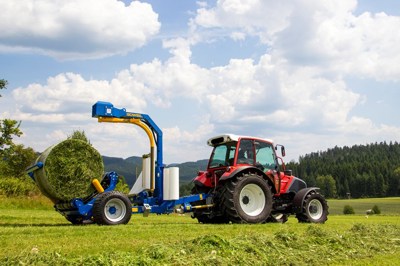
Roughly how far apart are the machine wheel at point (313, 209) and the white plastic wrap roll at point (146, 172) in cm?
423

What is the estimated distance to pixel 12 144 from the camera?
41719 mm

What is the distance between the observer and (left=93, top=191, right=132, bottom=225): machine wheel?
1068cm

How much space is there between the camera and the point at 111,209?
36.2 feet

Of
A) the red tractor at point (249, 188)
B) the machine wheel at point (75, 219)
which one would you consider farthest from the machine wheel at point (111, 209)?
the red tractor at point (249, 188)

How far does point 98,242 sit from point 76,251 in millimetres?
897

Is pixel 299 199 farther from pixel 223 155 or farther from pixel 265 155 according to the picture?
pixel 223 155

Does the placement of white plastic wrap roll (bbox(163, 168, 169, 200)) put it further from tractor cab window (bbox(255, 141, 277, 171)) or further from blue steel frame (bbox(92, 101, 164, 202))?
tractor cab window (bbox(255, 141, 277, 171))

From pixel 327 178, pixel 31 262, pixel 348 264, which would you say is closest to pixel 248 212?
pixel 348 264

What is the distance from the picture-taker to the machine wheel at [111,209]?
35.0 feet

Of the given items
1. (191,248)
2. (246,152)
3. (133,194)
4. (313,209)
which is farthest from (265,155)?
(191,248)

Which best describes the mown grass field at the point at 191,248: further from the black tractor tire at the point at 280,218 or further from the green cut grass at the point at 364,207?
the green cut grass at the point at 364,207

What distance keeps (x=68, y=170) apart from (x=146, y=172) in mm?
2318

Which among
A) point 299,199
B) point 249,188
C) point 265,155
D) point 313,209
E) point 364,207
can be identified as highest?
point 265,155

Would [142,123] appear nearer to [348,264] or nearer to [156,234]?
[156,234]
